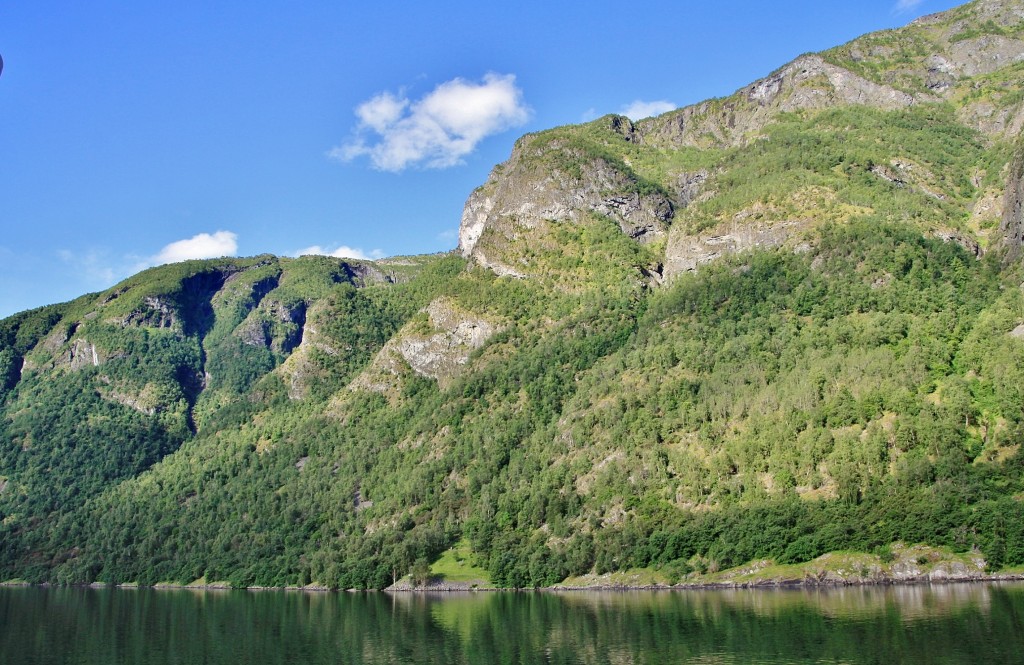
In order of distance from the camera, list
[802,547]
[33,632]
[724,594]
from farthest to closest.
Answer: [802,547], [724,594], [33,632]

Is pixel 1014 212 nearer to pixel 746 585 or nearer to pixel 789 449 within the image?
pixel 789 449

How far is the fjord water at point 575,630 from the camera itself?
7119 centimetres

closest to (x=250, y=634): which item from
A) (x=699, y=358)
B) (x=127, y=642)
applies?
(x=127, y=642)

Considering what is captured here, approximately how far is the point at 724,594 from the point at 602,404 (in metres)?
78.1

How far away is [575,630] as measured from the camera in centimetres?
9119

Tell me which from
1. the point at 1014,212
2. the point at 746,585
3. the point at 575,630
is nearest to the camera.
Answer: the point at 575,630

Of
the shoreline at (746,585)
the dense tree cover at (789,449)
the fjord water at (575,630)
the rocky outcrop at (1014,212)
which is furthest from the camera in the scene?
the rocky outcrop at (1014,212)

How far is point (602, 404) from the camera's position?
19475 centimetres

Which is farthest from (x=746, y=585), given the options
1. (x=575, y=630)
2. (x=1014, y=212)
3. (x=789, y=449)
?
(x=1014, y=212)

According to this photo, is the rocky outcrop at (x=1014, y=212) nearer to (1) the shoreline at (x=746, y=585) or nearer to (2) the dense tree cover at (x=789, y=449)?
(2) the dense tree cover at (x=789, y=449)

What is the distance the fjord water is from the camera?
234ft

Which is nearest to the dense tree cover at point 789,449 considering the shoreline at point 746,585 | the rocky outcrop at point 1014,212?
the shoreline at point 746,585

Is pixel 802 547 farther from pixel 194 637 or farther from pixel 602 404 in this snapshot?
pixel 194 637

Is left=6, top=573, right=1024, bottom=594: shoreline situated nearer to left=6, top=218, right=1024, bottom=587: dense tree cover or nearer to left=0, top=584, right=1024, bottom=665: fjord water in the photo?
left=6, top=218, right=1024, bottom=587: dense tree cover
